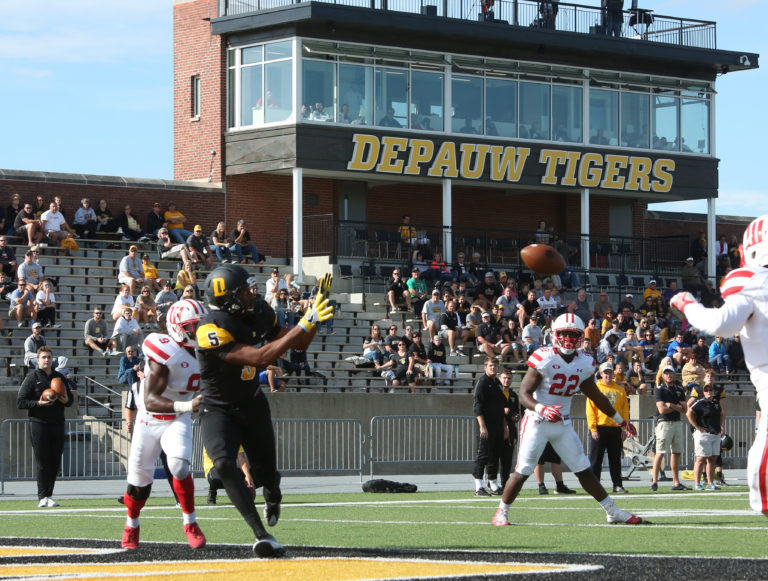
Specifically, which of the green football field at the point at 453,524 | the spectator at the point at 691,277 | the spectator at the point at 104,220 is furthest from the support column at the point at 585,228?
the green football field at the point at 453,524

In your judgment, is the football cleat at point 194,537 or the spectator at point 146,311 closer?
→ the football cleat at point 194,537

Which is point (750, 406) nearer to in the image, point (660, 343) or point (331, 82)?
point (660, 343)

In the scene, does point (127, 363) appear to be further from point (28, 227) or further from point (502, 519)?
point (502, 519)

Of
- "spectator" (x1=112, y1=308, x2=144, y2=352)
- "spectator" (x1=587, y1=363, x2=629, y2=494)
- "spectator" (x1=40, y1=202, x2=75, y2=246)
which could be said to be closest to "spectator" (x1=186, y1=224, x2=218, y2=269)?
"spectator" (x1=40, y1=202, x2=75, y2=246)

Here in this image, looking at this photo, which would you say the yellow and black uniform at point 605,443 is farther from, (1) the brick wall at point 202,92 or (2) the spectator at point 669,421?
(1) the brick wall at point 202,92

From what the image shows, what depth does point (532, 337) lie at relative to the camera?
2730cm

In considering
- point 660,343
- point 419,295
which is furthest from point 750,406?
point 419,295

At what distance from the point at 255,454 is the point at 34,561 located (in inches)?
64.3

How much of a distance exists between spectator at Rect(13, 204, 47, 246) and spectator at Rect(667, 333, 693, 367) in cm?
1269

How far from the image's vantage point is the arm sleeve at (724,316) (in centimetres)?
727

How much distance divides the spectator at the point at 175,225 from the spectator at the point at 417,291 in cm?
503

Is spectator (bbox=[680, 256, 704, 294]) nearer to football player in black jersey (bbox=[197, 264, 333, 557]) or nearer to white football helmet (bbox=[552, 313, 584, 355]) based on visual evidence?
white football helmet (bbox=[552, 313, 584, 355])

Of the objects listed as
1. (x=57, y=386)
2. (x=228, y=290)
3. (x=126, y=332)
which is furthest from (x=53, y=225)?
(x=228, y=290)

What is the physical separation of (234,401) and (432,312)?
19224 millimetres
